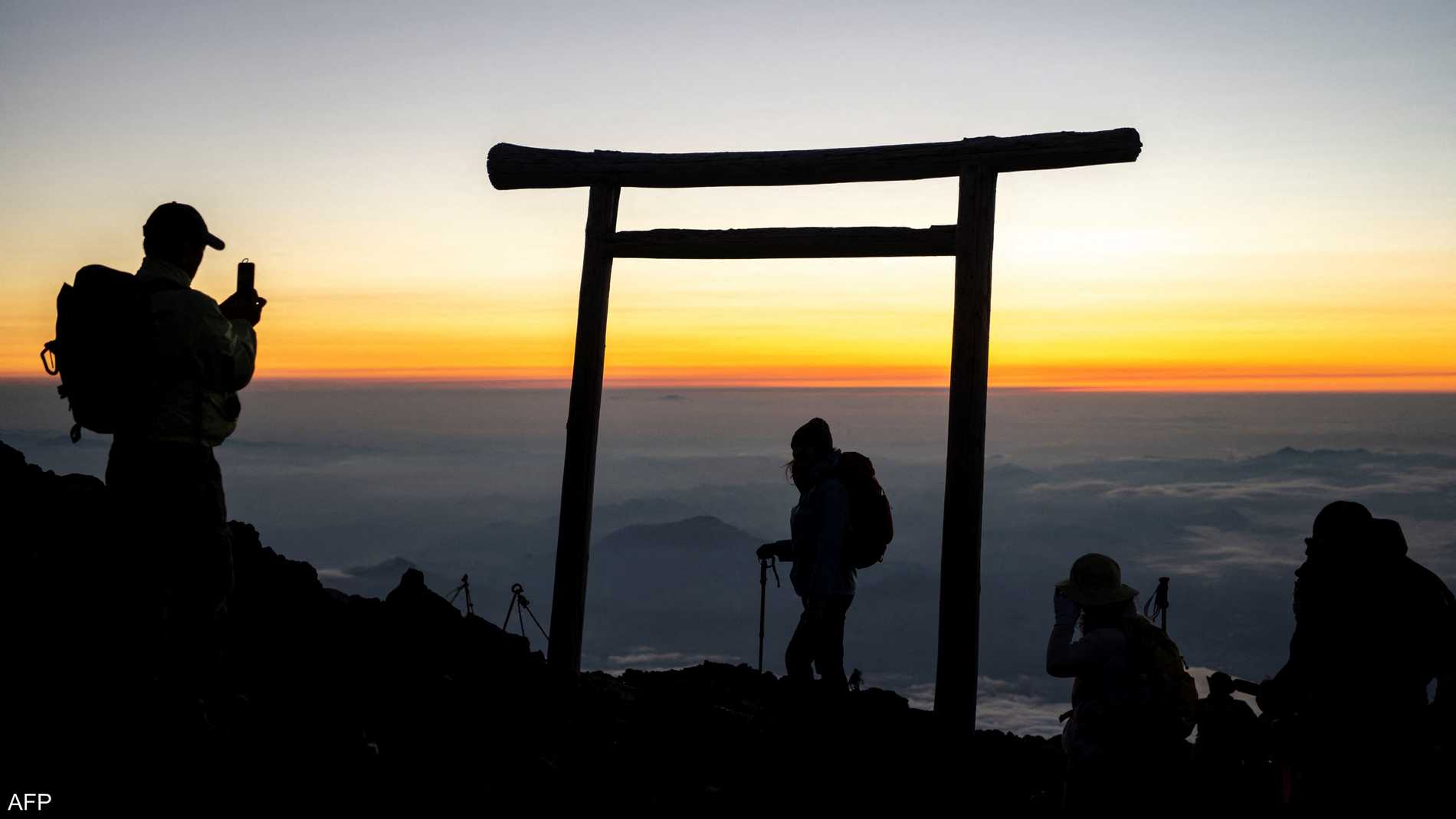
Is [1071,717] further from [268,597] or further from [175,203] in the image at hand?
[268,597]

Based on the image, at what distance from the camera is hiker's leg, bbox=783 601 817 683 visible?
248 inches

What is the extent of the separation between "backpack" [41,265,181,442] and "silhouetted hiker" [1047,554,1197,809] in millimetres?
3694

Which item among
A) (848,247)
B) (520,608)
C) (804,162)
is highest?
(804,162)

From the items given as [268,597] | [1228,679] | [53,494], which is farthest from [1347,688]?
[53,494]

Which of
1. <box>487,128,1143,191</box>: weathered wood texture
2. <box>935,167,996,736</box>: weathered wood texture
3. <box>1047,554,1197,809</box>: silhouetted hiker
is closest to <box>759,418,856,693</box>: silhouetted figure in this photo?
<box>935,167,996,736</box>: weathered wood texture

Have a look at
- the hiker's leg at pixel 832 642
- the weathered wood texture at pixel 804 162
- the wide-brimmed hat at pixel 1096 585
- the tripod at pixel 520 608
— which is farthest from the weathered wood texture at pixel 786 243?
the wide-brimmed hat at pixel 1096 585

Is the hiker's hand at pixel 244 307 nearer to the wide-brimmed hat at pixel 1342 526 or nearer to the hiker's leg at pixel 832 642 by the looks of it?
the hiker's leg at pixel 832 642

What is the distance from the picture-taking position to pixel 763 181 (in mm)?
7219

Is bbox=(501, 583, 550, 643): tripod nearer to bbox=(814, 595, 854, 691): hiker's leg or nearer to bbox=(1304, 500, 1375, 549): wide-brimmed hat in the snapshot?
bbox=(814, 595, 854, 691): hiker's leg

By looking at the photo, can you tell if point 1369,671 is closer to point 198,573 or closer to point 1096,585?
point 1096,585

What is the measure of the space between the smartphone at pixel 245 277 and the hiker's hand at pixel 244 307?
0.02 metres

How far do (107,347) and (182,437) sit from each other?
44 centimetres

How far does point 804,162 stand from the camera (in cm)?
704

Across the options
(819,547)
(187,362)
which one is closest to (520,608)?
(819,547)
